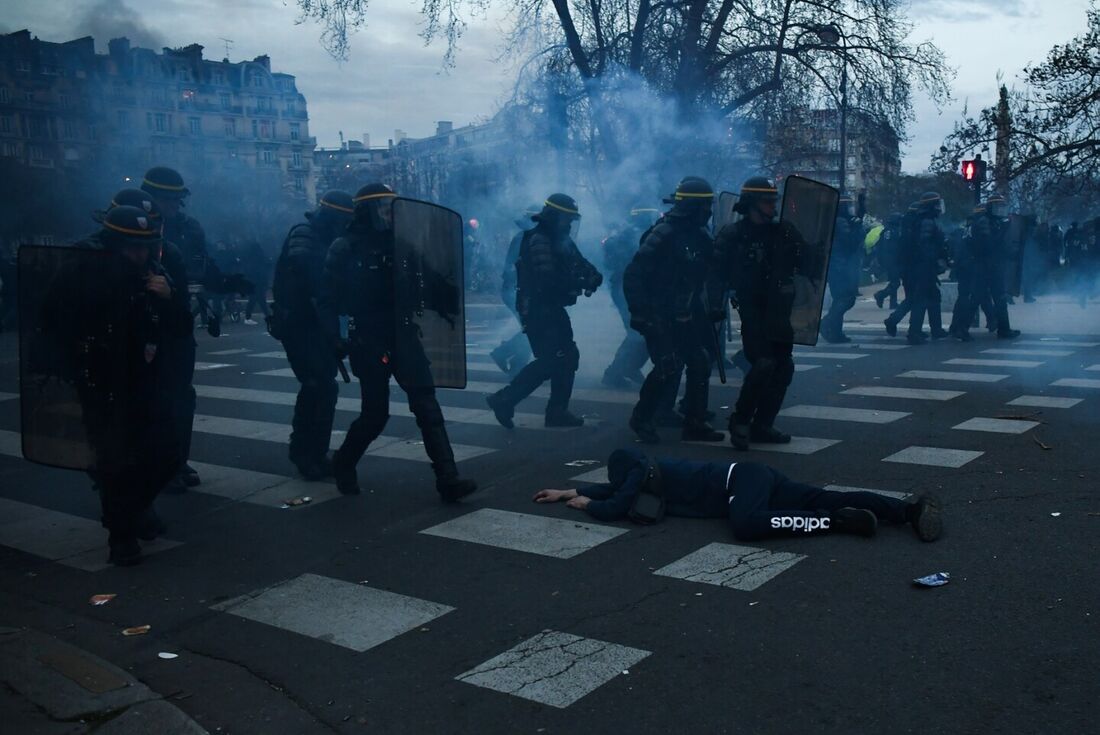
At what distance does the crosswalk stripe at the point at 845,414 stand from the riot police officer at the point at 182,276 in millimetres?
4609

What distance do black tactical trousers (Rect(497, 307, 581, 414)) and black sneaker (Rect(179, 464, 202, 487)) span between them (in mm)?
2560

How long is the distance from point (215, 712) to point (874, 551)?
2898mm

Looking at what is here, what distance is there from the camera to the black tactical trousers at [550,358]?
8.33 metres

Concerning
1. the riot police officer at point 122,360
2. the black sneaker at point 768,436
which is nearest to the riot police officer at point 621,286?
the black sneaker at point 768,436

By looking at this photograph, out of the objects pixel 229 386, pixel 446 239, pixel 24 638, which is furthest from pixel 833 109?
pixel 24 638

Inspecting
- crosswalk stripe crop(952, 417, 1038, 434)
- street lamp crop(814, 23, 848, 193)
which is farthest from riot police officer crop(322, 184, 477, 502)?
street lamp crop(814, 23, 848, 193)

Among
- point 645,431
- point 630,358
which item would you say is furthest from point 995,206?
point 645,431

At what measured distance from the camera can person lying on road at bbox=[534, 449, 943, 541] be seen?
4.92 metres

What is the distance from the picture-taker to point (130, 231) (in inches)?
199

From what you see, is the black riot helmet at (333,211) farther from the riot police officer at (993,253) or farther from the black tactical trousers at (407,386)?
the riot police officer at (993,253)

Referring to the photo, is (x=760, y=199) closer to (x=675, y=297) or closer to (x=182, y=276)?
(x=675, y=297)

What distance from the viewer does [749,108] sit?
794 inches

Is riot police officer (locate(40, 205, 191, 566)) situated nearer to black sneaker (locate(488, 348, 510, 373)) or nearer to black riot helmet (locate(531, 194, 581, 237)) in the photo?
black riot helmet (locate(531, 194, 581, 237))

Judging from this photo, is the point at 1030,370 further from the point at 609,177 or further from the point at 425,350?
the point at 609,177
